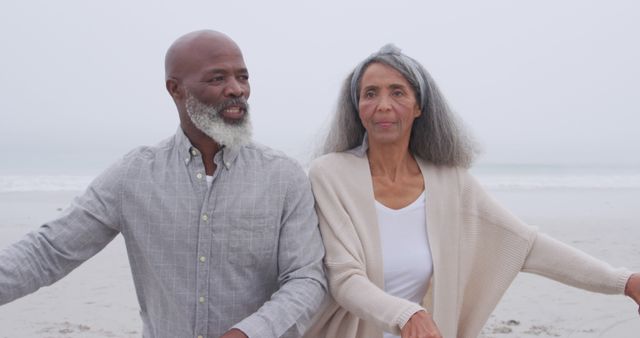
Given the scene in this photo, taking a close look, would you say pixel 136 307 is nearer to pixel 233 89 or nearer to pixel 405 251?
pixel 405 251

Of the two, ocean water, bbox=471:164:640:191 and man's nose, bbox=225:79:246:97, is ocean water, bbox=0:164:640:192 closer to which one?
ocean water, bbox=471:164:640:191

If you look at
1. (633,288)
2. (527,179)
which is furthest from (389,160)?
(527,179)

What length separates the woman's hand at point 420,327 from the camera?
2.31 metres

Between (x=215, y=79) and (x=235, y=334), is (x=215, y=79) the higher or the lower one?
the higher one

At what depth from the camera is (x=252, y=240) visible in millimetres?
2533

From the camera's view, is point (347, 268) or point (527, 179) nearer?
point (347, 268)

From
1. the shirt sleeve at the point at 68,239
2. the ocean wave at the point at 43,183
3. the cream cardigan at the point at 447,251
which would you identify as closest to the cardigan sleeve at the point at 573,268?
the cream cardigan at the point at 447,251

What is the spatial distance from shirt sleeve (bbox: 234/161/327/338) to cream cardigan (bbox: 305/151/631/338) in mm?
130

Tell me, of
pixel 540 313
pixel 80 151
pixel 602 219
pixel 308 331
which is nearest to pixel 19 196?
pixel 602 219

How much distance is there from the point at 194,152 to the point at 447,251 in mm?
1116

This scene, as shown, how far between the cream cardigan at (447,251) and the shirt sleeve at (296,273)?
13cm

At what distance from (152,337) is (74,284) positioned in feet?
21.7

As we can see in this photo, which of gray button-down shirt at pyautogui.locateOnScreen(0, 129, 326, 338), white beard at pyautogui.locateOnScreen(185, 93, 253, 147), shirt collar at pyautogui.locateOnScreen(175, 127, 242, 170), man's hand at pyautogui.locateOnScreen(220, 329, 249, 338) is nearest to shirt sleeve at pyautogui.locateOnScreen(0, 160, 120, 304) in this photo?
gray button-down shirt at pyautogui.locateOnScreen(0, 129, 326, 338)

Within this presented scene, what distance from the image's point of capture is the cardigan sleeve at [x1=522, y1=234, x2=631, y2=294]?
2922mm
